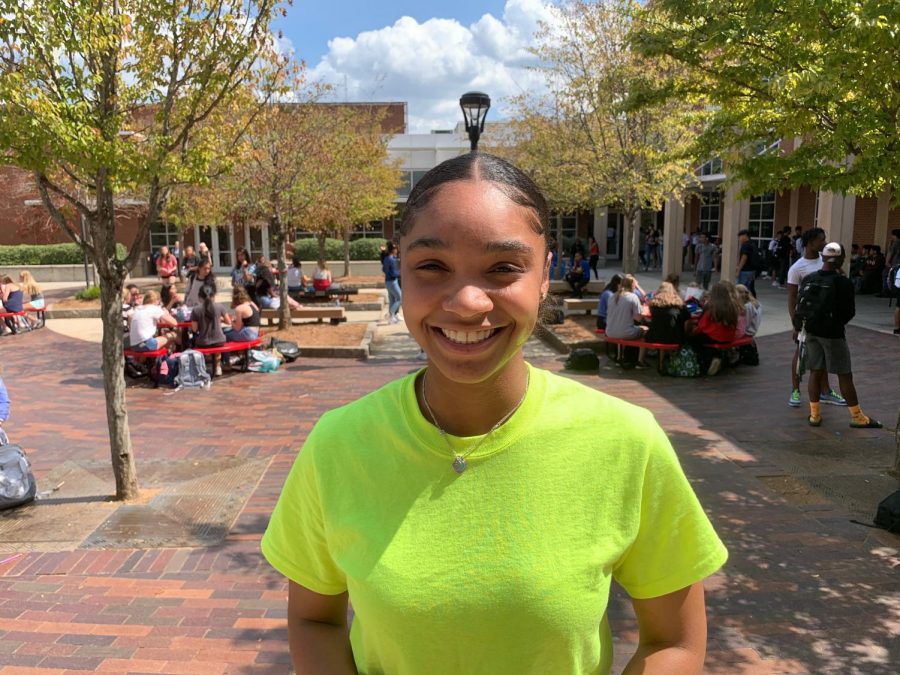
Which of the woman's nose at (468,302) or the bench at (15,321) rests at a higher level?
the woman's nose at (468,302)

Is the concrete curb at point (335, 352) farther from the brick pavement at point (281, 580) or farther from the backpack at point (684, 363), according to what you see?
the backpack at point (684, 363)

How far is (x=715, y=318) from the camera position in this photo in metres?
9.66

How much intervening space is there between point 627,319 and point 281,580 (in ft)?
24.1

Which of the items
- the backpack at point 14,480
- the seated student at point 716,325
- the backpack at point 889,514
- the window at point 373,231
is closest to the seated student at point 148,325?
the backpack at point 14,480

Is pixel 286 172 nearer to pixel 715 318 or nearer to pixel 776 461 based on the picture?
pixel 715 318

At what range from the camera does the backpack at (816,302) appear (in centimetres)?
693

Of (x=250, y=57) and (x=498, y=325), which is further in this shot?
(x=250, y=57)

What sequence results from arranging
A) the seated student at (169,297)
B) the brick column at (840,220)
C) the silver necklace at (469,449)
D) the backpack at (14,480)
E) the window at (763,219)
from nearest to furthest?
the silver necklace at (469,449), the backpack at (14,480), the seated student at (169,297), the brick column at (840,220), the window at (763,219)

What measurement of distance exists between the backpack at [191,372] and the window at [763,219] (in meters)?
21.0

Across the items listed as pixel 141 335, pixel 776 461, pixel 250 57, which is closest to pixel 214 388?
pixel 141 335

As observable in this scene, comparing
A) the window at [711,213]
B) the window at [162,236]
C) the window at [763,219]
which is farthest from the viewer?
the window at [162,236]

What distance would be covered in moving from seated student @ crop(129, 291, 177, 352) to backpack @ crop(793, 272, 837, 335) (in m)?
8.00

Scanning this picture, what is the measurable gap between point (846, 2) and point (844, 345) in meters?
3.60

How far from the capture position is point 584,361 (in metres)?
10.2
